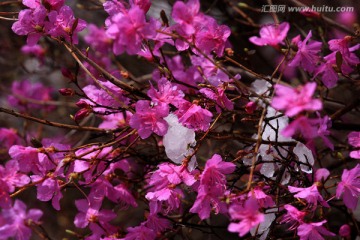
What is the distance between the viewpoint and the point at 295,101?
1.38 metres

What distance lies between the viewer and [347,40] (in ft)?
6.44

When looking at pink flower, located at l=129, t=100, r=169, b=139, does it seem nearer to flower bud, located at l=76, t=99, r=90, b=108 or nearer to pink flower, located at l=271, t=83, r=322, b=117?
flower bud, located at l=76, t=99, r=90, b=108

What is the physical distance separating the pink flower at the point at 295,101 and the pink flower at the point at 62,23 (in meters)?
0.84

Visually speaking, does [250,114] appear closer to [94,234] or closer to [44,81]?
[94,234]

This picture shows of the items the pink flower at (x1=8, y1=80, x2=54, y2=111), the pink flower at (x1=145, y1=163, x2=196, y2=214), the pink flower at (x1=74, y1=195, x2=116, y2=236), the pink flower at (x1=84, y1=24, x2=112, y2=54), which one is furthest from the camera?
the pink flower at (x1=8, y1=80, x2=54, y2=111)

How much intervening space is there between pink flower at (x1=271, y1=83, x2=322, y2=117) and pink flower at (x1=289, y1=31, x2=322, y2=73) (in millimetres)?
575

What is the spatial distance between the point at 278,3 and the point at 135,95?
0.86 m

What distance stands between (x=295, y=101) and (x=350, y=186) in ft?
1.89

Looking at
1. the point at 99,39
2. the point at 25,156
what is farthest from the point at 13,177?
the point at 99,39

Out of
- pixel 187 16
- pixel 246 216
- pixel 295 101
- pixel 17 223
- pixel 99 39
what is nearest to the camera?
pixel 295 101

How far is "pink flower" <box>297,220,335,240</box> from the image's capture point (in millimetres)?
1755

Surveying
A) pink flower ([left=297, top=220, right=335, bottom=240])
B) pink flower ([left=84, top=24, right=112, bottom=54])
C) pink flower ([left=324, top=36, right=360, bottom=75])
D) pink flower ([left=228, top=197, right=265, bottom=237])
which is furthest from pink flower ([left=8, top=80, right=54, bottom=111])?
pink flower ([left=228, top=197, right=265, bottom=237])

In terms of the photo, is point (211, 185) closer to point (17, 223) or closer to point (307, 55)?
A: point (307, 55)

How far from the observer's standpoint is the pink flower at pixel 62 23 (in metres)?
1.90
